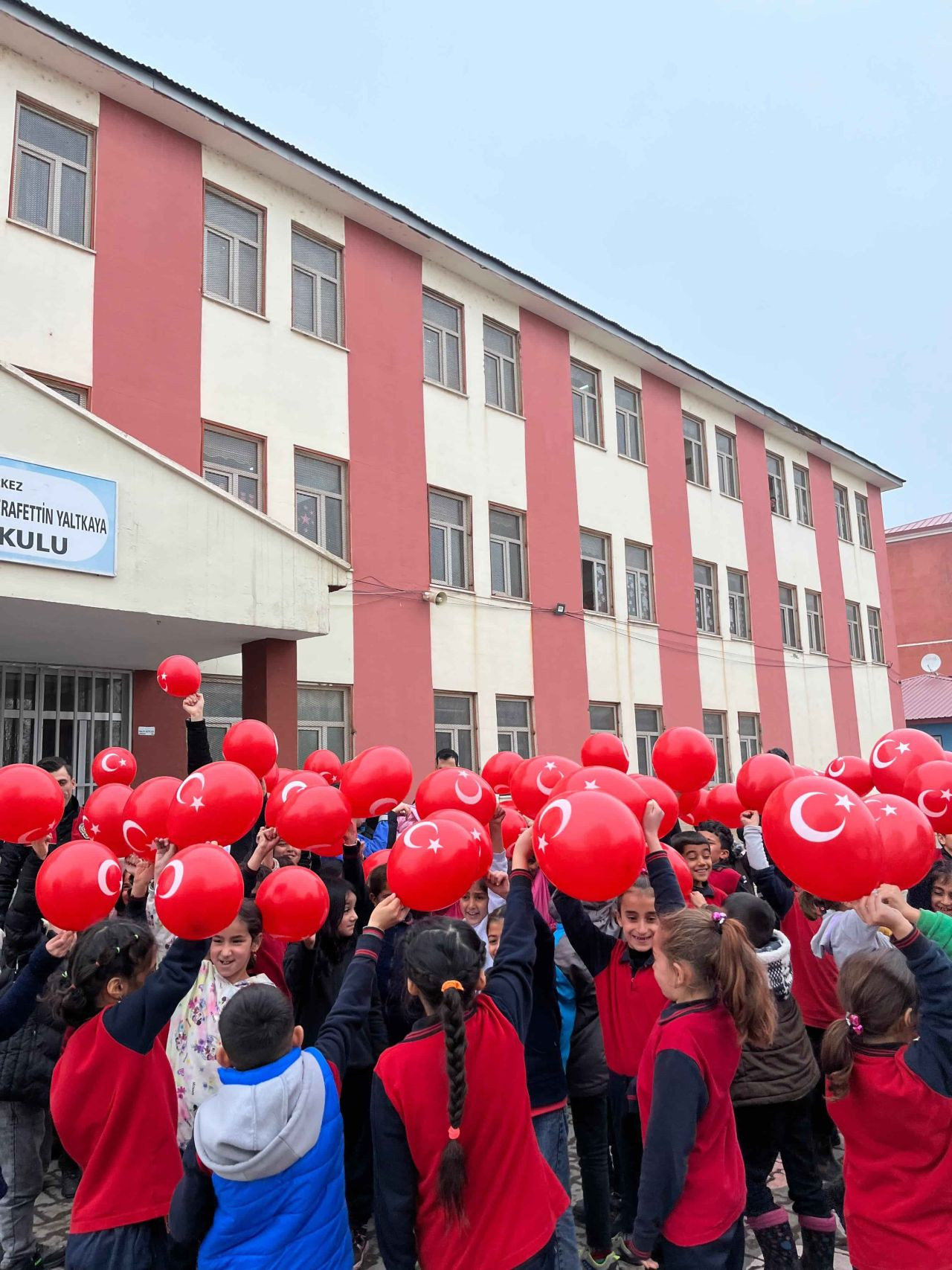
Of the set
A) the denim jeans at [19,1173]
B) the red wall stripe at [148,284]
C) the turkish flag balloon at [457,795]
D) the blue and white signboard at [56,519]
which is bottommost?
the denim jeans at [19,1173]

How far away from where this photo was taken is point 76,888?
3045mm

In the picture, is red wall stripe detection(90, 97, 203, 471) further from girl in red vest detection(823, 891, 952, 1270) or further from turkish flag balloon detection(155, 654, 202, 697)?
girl in red vest detection(823, 891, 952, 1270)

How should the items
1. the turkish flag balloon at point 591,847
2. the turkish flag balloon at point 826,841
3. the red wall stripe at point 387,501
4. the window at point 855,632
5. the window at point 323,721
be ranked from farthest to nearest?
the window at point 855,632
the red wall stripe at point 387,501
the window at point 323,721
the turkish flag balloon at point 591,847
the turkish flag balloon at point 826,841

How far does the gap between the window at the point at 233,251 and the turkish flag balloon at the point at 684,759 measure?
7.95m

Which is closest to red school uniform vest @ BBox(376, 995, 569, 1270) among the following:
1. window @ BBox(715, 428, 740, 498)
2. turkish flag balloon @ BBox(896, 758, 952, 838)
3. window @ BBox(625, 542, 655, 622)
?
turkish flag balloon @ BBox(896, 758, 952, 838)

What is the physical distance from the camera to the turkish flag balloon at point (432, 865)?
2875 millimetres

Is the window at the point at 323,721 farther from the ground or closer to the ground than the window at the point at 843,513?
closer to the ground

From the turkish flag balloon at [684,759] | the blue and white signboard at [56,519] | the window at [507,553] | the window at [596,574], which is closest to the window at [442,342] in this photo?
the window at [507,553]

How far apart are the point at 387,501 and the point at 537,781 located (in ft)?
26.2

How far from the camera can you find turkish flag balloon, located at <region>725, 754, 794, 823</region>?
462 cm

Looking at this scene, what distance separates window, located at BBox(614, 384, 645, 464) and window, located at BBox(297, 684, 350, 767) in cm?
749

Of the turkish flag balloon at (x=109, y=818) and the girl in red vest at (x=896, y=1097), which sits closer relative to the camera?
the girl in red vest at (x=896, y=1097)

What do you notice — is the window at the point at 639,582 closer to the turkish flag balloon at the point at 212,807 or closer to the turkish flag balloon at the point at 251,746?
the turkish flag balloon at the point at 251,746

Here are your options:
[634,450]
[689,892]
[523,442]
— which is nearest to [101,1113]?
[689,892]
